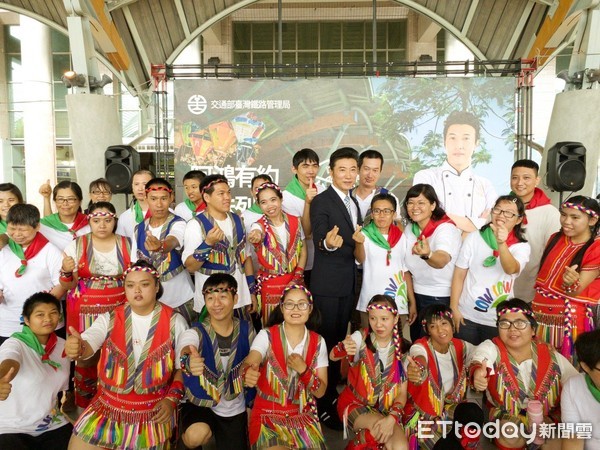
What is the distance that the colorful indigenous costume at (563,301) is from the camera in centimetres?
270

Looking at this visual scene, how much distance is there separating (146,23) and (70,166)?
18.9 feet

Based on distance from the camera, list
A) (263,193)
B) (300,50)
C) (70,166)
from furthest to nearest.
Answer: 1. (70,166)
2. (300,50)
3. (263,193)

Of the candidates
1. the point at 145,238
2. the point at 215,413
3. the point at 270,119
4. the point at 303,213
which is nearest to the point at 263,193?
the point at 303,213

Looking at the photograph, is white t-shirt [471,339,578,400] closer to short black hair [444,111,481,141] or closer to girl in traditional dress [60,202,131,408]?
girl in traditional dress [60,202,131,408]

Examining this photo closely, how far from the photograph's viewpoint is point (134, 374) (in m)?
2.37

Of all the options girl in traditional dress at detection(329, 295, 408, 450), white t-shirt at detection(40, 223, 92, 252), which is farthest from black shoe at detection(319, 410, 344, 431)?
white t-shirt at detection(40, 223, 92, 252)

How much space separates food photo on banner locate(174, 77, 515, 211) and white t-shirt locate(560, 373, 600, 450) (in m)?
4.37

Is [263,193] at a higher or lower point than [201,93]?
lower

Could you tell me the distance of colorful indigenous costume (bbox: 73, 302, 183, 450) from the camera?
2.31m

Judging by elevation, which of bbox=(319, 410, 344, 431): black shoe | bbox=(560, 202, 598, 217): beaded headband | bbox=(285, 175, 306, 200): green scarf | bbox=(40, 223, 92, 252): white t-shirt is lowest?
bbox=(319, 410, 344, 431): black shoe

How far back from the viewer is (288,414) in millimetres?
2463

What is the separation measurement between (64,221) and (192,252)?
3.47 feet

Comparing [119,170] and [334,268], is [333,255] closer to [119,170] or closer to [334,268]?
[334,268]

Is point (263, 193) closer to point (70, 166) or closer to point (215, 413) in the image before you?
point (215, 413)
